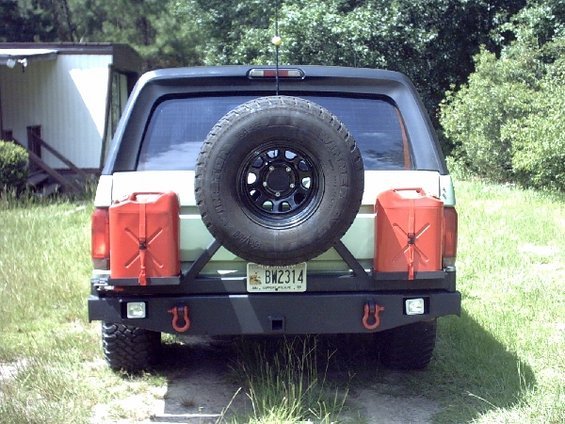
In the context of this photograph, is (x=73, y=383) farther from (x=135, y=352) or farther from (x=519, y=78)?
(x=519, y=78)

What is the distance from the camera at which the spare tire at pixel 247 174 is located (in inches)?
148

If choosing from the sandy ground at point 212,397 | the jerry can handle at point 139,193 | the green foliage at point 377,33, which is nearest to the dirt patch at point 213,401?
the sandy ground at point 212,397

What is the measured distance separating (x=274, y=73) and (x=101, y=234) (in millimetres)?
1300

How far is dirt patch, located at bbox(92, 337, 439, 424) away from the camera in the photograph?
420cm

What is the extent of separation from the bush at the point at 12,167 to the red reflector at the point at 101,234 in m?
8.69

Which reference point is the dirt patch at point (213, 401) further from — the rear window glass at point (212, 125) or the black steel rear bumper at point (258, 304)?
the rear window glass at point (212, 125)

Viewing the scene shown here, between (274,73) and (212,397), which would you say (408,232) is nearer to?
(274,73)

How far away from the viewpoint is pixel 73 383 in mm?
4516

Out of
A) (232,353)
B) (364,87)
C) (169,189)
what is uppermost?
(364,87)

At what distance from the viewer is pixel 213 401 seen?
4438 mm

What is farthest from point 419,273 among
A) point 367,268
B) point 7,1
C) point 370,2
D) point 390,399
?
point 7,1

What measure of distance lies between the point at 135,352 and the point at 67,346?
82 centimetres

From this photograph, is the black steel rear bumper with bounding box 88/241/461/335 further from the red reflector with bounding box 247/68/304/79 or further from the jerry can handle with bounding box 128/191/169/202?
the red reflector with bounding box 247/68/304/79

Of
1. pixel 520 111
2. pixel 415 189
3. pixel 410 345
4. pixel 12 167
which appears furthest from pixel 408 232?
pixel 520 111
